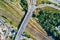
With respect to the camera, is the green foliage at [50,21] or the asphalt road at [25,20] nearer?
the asphalt road at [25,20]

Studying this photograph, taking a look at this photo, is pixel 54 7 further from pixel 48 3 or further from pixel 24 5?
pixel 24 5

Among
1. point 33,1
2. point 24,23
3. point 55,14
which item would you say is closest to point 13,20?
point 24,23

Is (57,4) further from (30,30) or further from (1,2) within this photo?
(1,2)

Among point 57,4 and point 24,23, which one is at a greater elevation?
point 57,4

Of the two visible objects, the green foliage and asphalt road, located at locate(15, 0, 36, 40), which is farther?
the green foliage

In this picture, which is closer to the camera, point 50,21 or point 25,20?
point 50,21

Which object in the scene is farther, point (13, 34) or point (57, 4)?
point (57, 4)
